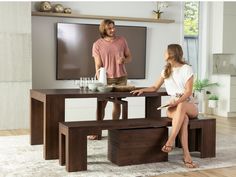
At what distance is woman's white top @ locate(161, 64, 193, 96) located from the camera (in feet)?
12.3

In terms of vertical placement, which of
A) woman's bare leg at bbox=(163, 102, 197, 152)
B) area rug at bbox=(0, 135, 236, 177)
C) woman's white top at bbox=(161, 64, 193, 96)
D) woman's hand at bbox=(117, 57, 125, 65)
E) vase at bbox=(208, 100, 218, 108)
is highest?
woman's hand at bbox=(117, 57, 125, 65)

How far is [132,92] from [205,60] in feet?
13.7

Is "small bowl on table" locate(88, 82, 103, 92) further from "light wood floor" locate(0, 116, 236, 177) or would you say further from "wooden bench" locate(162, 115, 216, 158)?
"light wood floor" locate(0, 116, 236, 177)

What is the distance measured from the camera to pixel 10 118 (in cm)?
573

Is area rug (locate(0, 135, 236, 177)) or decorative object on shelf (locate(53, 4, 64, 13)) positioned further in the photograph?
decorative object on shelf (locate(53, 4, 64, 13))

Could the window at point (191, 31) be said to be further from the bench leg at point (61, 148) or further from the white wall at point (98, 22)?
the bench leg at point (61, 148)

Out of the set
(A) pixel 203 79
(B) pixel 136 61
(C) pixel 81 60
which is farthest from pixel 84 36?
(A) pixel 203 79

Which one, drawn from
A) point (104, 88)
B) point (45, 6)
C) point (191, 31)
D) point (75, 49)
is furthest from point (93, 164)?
point (191, 31)

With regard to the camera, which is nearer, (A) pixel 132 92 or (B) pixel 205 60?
(A) pixel 132 92

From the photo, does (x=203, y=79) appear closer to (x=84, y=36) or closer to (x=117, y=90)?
(x=84, y=36)

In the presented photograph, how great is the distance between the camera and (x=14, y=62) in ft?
18.6

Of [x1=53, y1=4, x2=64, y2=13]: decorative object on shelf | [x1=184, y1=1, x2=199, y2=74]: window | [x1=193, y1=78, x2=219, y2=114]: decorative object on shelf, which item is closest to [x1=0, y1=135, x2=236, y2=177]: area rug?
[x1=53, y1=4, x2=64, y2=13]: decorative object on shelf

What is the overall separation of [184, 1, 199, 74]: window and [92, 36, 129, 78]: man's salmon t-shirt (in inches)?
138

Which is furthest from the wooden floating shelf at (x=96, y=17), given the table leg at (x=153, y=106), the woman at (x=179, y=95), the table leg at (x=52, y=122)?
the woman at (x=179, y=95)
